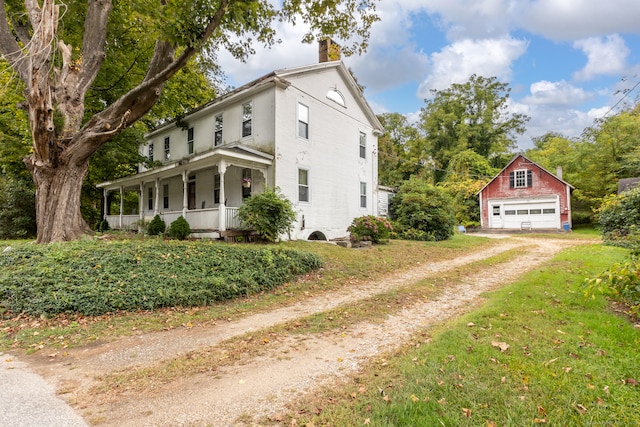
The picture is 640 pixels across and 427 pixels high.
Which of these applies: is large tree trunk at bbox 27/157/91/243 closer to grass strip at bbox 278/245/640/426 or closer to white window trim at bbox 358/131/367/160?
grass strip at bbox 278/245/640/426

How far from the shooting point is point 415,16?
1317 cm

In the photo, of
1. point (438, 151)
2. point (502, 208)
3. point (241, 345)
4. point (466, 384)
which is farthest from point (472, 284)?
point (438, 151)

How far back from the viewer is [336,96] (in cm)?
1675

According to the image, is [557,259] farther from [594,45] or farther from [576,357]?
[576,357]

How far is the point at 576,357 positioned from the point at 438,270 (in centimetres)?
667

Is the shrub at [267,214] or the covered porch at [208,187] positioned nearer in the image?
the shrub at [267,214]

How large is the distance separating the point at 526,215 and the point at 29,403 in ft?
107

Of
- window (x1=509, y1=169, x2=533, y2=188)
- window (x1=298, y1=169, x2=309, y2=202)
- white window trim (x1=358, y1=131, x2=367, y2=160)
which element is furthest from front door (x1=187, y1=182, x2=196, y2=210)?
window (x1=509, y1=169, x2=533, y2=188)

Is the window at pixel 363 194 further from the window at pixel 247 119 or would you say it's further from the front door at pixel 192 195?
the front door at pixel 192 195

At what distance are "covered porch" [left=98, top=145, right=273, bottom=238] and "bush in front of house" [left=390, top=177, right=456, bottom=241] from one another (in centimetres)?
895

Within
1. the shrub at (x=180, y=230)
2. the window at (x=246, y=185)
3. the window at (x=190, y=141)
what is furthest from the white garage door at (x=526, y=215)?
the shrub at (x=180, y=230)

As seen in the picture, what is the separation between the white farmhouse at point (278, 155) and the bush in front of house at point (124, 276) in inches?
Answer: 165

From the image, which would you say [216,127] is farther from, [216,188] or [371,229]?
[371,229]

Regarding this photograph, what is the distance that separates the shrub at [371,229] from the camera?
14983 mm
